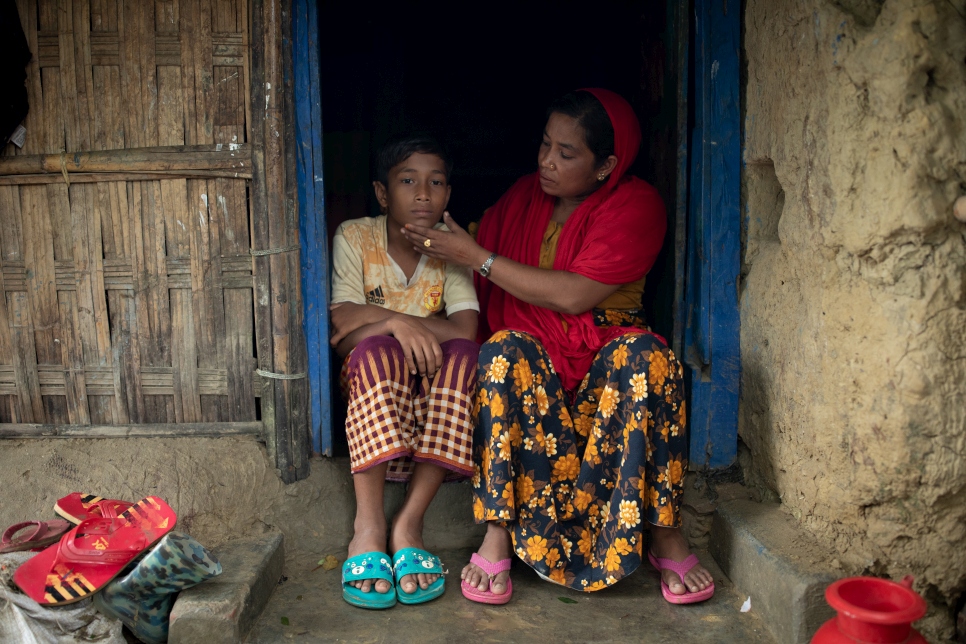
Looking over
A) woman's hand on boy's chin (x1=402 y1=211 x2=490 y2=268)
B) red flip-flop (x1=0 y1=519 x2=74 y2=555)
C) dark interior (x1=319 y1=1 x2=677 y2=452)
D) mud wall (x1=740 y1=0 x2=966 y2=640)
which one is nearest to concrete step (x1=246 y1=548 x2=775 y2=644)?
mud wall (x1=740 y1=0 x2=966 y2=640)

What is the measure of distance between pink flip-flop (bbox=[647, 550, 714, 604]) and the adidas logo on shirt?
4.24 ft

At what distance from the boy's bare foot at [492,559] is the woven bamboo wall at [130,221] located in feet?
3.16

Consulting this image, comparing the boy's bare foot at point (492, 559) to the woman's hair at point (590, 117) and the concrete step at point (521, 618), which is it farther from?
the woman's hair at point (590, 117)

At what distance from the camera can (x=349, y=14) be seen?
4.16 m

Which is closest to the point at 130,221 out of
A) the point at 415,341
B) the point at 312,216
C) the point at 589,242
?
the point at 312,216

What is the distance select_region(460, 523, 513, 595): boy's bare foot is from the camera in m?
2.60

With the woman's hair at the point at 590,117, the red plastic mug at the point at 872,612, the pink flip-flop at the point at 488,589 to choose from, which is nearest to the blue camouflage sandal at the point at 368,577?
the pink flip-flop at the point at 488,589

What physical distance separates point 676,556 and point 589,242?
107cm

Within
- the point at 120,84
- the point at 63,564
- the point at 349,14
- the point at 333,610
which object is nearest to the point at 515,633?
the point at 333,610

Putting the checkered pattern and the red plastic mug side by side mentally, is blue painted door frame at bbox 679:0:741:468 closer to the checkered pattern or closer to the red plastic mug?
the checkered pattern

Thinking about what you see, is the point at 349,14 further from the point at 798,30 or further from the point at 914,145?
the point at 914,145

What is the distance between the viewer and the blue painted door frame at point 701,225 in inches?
113

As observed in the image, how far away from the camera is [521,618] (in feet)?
8.27

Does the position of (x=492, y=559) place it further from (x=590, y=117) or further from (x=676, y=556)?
(x=590, y=117)
